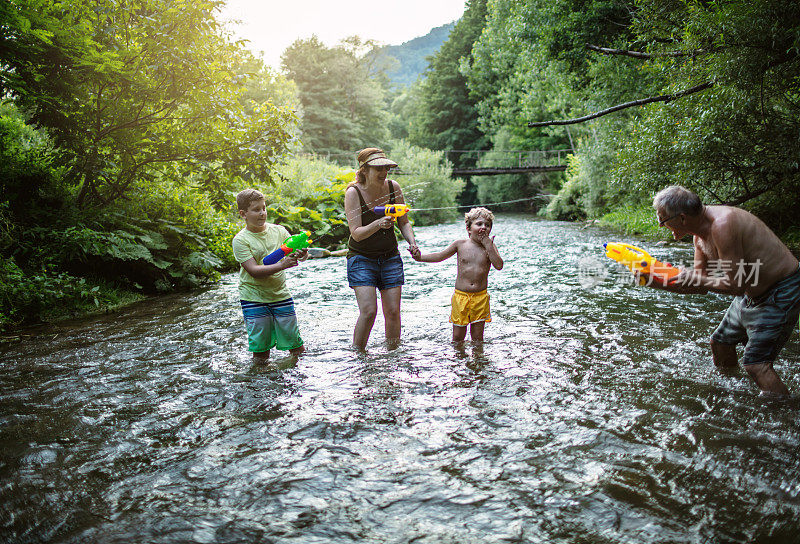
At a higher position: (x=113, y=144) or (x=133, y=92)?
(x=133, y=92)

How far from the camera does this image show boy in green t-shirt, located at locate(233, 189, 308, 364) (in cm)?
504

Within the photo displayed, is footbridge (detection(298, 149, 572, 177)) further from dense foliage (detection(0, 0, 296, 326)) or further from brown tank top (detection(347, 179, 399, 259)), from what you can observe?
brown tank top (detection(347, 179, 399, 259))

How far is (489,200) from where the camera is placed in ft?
182

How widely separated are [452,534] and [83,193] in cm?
963

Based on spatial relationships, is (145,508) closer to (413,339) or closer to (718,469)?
(718,469)

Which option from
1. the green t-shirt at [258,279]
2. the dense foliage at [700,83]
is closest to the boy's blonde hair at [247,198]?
the green t-shirt at [258,279]

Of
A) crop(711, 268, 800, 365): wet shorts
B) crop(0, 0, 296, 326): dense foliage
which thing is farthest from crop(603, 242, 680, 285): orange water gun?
crop(0, 0, 296, 326): dense foliage

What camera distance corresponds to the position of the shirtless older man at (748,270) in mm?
3928

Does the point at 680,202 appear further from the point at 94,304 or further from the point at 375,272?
the point at 94,304

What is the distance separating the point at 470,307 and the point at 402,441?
2366mm

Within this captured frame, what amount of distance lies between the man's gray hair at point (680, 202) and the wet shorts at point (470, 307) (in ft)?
7.19

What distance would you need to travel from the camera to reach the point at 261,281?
5.23 meters

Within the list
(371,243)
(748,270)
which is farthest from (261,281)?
(748,270)

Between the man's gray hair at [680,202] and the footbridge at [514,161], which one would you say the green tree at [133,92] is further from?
the footbridge at [514,161]
